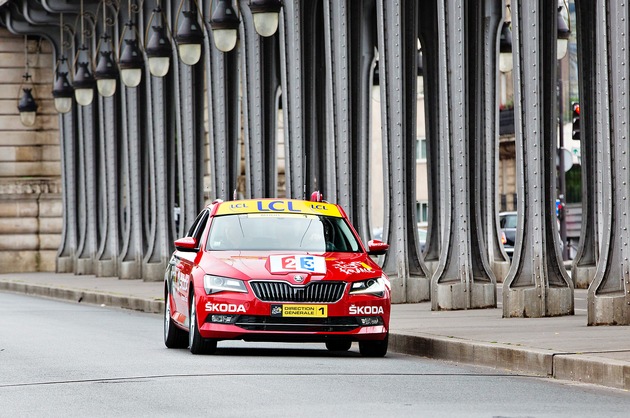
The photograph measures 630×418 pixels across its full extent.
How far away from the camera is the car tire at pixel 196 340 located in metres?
16.5

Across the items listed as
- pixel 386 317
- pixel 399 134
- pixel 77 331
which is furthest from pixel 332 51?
pixel 386 317

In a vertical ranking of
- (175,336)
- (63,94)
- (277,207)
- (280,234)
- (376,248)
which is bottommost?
(175,336)

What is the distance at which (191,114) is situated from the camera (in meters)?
38.1

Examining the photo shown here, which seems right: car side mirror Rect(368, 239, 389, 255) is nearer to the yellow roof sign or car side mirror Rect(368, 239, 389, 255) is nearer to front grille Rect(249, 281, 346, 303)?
the yellow roof sign

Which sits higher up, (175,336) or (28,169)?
(28,169)

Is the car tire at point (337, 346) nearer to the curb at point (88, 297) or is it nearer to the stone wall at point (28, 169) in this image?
the curb at point (88, 297)

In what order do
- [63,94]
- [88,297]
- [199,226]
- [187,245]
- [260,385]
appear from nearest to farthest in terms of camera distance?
1. [260,385]
2. [187,245]
3. [199,226]
4. [88,297]
5. [63,94]

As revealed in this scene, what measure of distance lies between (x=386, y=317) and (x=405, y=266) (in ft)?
30.0

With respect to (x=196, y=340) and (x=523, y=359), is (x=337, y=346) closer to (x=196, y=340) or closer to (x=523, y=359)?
(x=196, y=340)

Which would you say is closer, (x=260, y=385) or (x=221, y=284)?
(x=260, y=385)

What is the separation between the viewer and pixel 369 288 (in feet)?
53.9

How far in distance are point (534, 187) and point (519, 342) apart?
4984 mm

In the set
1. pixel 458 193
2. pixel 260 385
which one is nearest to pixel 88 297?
pixel 458 193

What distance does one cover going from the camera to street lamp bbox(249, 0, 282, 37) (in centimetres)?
2414
